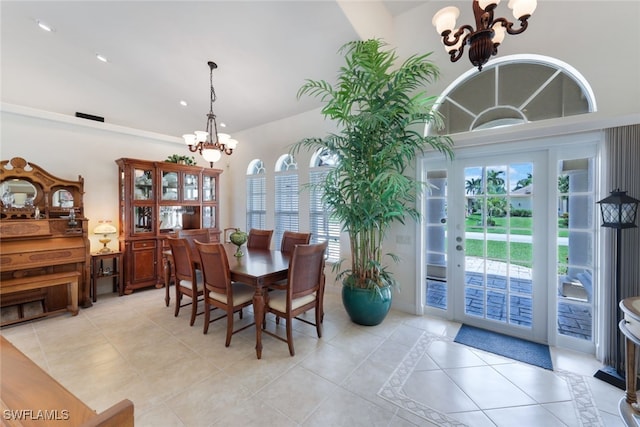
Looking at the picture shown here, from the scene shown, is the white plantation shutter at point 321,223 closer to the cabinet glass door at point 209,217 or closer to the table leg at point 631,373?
the cabinet glass door at point 209,217

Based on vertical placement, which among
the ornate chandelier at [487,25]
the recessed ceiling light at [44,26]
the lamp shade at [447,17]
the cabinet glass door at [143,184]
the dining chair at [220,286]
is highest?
the recessed ceiling light at [44,26]

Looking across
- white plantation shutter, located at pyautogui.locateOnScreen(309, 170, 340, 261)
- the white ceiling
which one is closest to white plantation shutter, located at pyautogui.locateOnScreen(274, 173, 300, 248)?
white plantation shutter, located at pyautogui.locateOnScreen(309, 170, 340, 261)

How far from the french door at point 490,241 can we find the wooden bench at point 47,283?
15.1 feet

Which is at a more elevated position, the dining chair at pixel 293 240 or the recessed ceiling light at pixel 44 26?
the recessed ceiling light at pixel 44 26

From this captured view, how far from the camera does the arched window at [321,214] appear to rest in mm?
4277

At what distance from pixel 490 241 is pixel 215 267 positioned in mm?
3042

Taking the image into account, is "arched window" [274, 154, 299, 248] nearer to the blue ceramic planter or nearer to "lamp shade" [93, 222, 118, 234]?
the blue ceramic planter

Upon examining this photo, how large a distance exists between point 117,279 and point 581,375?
19.7ft

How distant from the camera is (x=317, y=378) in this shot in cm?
212

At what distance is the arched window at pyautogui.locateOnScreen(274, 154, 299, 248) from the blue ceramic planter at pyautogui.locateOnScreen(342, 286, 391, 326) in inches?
81.7

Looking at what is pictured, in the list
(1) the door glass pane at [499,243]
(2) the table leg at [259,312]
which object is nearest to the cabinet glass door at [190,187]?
(2) the table leg at [259,312]

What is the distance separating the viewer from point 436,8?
10.0 ft

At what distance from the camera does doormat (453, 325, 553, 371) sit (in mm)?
2365

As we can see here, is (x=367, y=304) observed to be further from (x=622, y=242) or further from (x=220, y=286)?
(x=622, y=242)
